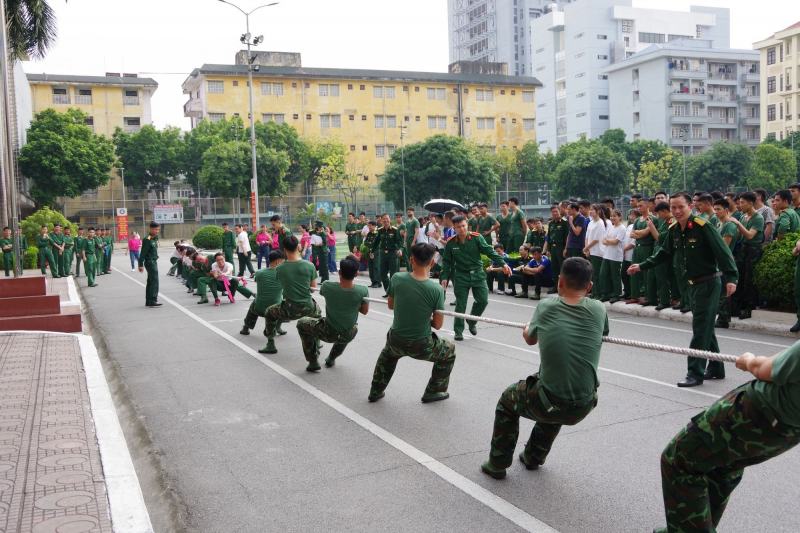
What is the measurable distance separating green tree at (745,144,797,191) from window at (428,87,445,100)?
36317 millimetres

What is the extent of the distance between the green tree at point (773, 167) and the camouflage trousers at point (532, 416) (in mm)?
66490

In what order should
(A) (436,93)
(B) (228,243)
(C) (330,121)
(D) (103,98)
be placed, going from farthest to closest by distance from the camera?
(A) (436,93)
(C) (330,121)
(D) (103,98)
(B) (228,243)

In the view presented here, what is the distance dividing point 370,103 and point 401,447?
267ft

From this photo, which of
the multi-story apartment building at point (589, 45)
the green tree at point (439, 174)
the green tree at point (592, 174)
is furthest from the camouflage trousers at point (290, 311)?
the multi-story apartment building at point (589, 45)

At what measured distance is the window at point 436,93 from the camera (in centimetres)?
8700

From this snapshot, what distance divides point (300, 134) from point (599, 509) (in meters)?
79.0

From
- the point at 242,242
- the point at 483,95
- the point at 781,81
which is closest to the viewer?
the point at 242,242

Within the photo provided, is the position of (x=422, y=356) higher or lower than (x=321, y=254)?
lower

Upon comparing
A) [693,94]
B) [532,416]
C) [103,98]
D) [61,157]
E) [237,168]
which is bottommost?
[532,416]

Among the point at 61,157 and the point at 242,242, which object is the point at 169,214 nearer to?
the point at 61,157

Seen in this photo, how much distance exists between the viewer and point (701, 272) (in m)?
7.69

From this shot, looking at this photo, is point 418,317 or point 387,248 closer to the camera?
point 418,317

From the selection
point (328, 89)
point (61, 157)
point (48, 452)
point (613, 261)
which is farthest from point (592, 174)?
point (48, 452)

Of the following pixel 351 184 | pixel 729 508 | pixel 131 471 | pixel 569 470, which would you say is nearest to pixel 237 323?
pixel 131 471
